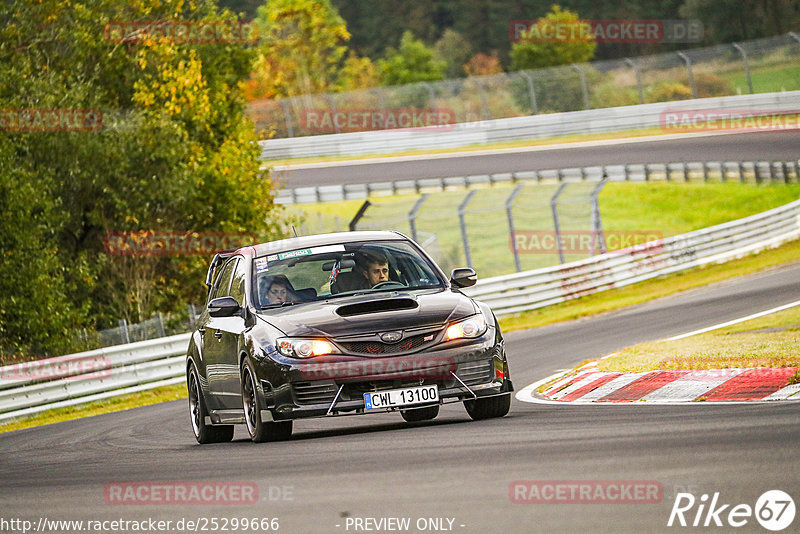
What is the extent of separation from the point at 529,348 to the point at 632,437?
38.0ft

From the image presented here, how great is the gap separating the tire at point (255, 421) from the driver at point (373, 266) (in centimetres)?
131

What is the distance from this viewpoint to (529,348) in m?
19.0

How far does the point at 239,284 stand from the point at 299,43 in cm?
6727

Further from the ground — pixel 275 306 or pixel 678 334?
pixel 275 306

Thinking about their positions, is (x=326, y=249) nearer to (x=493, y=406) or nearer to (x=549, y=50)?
(x=493, y=406)

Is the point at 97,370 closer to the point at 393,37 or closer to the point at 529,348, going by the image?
the point at 529,348

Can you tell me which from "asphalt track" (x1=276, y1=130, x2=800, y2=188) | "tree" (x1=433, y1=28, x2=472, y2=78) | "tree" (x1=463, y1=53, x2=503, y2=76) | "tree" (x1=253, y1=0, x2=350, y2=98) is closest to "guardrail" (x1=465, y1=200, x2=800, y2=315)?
"asphalt track" (x1=276, y1=130, x2=800, y2=188)

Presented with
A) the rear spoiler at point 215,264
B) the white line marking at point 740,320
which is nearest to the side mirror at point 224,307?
the rear spoiler at point 215,264

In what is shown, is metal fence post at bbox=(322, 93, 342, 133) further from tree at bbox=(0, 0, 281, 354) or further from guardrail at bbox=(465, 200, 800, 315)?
guardrail at bbox=(465, 200, 800, 315)

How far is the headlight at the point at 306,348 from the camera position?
29.8ft

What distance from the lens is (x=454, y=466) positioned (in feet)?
23.0

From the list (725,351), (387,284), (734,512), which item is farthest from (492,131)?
(734,512)

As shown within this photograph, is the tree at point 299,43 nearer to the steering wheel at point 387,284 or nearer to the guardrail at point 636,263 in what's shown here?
the guardrail at point 636,263

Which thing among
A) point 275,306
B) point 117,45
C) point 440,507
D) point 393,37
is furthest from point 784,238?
point 393,37
